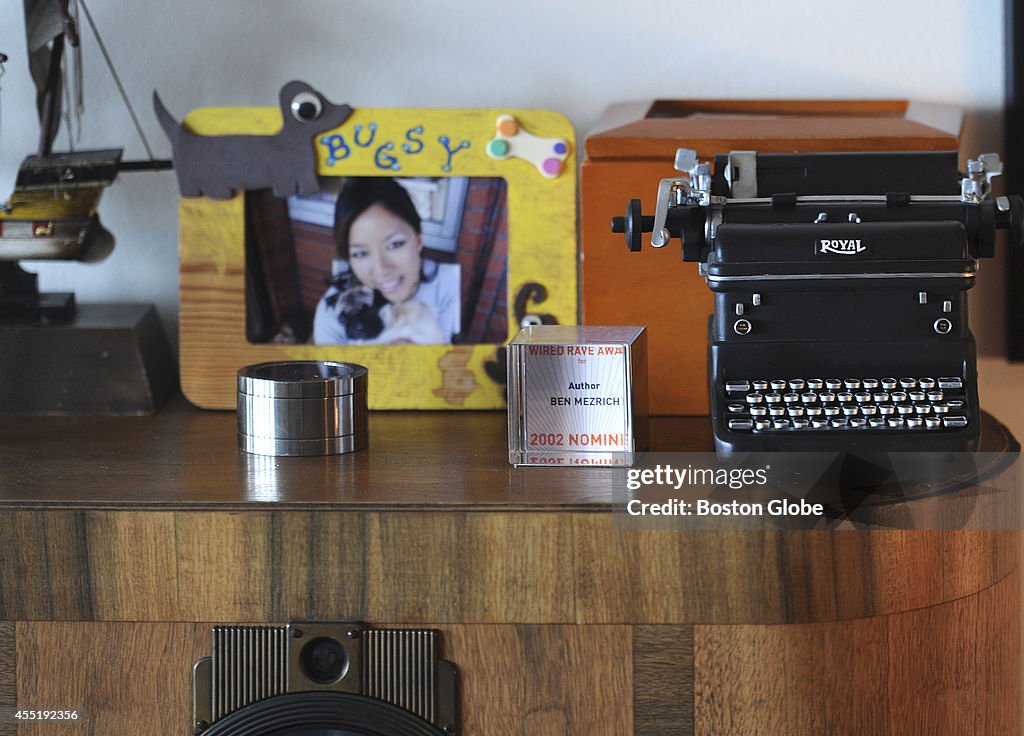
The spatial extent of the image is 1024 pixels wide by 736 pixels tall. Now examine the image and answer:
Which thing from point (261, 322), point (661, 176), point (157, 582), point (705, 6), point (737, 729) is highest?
point (705, 6)

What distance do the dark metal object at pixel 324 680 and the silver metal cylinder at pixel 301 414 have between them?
22 cm

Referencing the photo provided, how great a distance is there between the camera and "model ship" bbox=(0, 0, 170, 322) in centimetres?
143

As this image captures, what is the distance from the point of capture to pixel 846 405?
111 cm

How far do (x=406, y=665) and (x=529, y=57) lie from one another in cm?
84

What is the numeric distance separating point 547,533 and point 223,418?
0.55 metres

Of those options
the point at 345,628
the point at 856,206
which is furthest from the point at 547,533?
the point at 856,206

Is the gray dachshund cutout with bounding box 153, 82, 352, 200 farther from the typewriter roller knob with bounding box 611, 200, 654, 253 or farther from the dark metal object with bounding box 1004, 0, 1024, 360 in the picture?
the dark metal object with bounding box 1004, 0, 1024, 360

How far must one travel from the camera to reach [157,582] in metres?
1.06

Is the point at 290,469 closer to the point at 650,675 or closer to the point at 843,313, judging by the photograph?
the point at 650,675

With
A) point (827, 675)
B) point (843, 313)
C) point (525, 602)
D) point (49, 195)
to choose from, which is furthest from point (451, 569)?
point (49, 195)

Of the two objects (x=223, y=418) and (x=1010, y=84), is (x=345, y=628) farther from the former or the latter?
(x=1010, y=84)

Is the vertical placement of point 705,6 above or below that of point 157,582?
above

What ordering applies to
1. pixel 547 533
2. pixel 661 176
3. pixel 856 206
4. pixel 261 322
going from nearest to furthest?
pixel 547 533, pixel 856 206, pixel 661 176, pixel 261 322

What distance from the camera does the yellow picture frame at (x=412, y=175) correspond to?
145 centimetres
